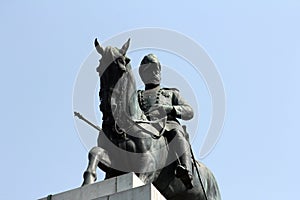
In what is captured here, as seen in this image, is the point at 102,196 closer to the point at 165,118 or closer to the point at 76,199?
the point at 76,199

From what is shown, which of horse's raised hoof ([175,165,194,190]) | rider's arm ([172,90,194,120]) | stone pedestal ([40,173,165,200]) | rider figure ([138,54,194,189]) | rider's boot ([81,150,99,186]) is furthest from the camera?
rider's arm ([172,90,194,120])

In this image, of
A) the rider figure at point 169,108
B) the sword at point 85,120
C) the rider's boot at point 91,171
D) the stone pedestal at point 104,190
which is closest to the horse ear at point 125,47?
the sword at point 85,120

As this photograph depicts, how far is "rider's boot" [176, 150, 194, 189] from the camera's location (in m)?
15.6

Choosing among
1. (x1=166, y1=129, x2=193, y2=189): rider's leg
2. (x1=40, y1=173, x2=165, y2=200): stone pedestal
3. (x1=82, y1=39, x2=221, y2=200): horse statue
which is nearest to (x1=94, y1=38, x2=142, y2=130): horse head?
(x1=82, y1=39, x2=221, y2=200): horse statue

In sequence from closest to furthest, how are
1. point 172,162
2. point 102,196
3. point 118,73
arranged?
1. point 102,196
2. point 118,73
3. point 172,162

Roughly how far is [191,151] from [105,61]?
2725 mm

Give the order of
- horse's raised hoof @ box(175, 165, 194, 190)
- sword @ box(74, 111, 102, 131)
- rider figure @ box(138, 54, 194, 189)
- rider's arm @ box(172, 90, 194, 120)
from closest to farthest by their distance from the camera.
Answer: sword @ box(74, 111, 102, 131)
horse's raised hoof @ box(175, 165, 194, 190)
rider figure @ box(138, 54, 194, 189)
rider's arm @ box(172, 90, 194, 120)

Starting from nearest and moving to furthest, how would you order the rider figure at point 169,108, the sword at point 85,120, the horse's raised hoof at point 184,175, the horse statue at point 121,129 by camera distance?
the horse statue at point 121,129 → the sword at point 85,120 → the horse's raised hoof at point 184,175 → the rider figure at point 169,108

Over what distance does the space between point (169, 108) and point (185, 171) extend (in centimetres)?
168

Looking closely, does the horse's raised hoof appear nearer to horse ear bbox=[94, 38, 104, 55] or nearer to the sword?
the sword

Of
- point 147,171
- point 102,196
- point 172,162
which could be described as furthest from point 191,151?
point 102,196

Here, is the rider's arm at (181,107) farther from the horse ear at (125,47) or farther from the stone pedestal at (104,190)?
the stone pedestal at (104,190)

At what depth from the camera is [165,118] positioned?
16281mm

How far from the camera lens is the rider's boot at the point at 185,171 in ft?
51.3
